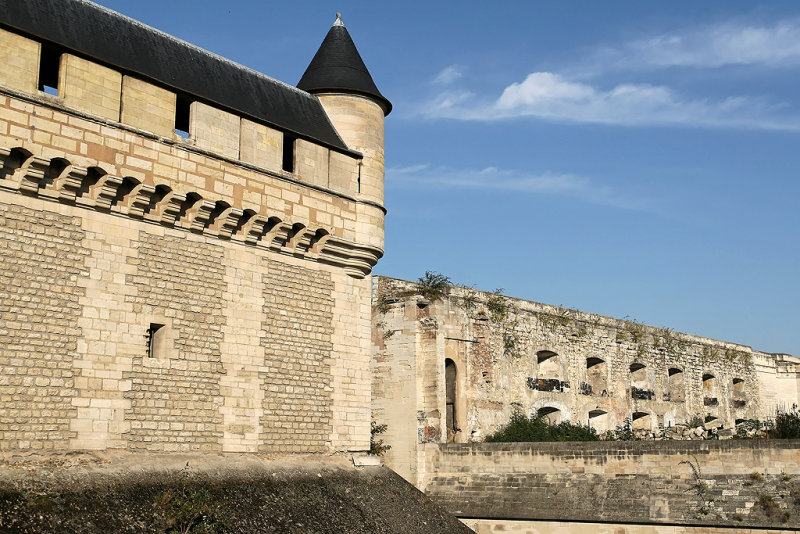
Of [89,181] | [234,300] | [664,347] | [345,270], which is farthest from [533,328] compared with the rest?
[89,181]

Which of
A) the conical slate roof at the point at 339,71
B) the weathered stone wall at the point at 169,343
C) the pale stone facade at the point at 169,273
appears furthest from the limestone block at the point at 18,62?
the conical slate roof at the point at 339,71

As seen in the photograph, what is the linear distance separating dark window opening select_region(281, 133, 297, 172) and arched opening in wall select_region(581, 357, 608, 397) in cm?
1164

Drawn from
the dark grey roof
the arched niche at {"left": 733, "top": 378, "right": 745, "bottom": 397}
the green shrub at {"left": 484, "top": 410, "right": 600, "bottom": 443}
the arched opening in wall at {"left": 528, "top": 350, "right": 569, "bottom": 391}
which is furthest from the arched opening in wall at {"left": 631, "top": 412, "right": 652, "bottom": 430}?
the dark grey roof

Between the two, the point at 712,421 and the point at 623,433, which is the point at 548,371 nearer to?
the point at 623,433

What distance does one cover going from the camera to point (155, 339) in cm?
1130

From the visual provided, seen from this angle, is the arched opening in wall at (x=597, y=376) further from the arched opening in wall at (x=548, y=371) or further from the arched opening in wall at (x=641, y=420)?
the arched opening in wall at (x=641, y=420)

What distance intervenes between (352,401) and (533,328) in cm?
875

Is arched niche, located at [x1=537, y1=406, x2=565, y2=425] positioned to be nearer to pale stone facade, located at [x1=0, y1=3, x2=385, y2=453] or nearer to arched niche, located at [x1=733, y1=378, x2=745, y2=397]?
pale stone facade, located at [x1=0, y1=3, x2=385, y2=453]

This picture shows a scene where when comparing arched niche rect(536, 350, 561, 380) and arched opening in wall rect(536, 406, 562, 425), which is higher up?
arched niche rect(536, 350, 561, 380)

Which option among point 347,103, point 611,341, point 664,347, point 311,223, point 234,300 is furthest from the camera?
point 664,347

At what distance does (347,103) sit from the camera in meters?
14.7

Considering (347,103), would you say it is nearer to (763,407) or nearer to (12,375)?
(12,375)

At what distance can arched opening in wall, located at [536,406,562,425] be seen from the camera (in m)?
21.5

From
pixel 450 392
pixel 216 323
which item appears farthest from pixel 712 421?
pixel 216 323
